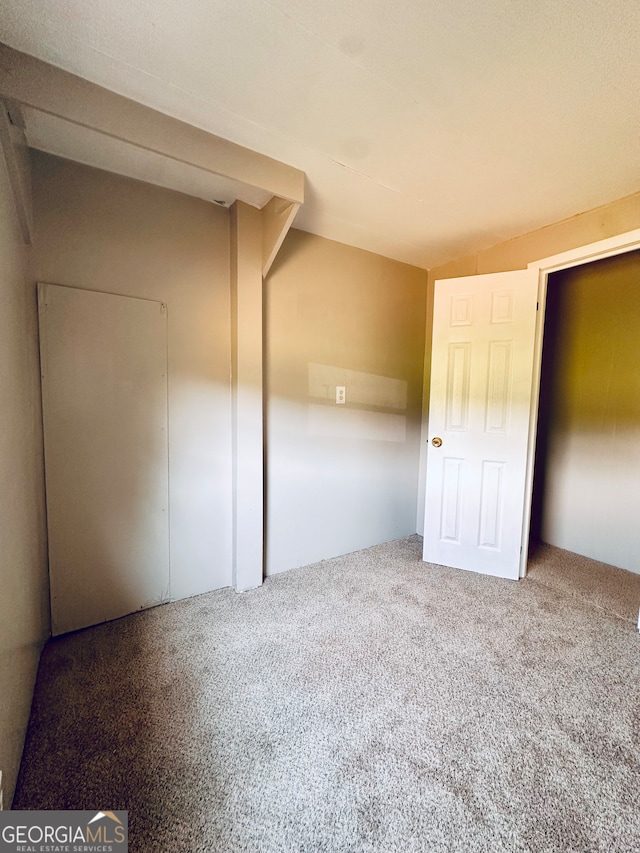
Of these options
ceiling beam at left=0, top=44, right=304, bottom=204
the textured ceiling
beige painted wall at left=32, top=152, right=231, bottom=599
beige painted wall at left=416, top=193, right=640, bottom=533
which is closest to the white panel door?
beige painted wall at left=416, top=193, right=640, bottom=533

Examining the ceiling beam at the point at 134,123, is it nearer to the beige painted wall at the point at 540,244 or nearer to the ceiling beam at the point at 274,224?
the ceiling beam at the point at 274,224

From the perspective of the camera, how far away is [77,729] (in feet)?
4.17

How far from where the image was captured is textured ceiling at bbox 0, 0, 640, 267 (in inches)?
41.5

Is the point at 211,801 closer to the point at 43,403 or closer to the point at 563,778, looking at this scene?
the point at 563,778

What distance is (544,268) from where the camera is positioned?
232 centimetres

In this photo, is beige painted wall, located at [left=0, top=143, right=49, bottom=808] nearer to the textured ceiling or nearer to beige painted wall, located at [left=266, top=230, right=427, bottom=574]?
the textured ceiling

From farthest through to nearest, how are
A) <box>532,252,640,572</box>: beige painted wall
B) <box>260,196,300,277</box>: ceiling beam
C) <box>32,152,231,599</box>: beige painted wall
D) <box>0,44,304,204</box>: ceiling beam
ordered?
<box>532,252,640,572</box>: beige painted wall, <box>260,196,300,277</box>: ceiling beam, <box>32,152,231,599</box>: beige painted wall, <box>0,44,304,204</box>: ceiling beam

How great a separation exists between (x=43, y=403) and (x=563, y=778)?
2.58m

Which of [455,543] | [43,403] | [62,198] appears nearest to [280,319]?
[62,198]

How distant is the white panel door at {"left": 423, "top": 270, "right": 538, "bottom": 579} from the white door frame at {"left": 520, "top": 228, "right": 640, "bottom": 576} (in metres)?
0.07

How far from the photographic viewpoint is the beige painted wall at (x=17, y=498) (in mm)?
1017

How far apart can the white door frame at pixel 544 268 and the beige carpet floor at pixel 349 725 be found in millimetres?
724

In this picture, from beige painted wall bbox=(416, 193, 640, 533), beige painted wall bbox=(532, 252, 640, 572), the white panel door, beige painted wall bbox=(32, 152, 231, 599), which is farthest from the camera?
beige painted wall bbox=(532, 252, 640, 572)

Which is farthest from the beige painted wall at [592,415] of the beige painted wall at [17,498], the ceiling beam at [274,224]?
the beige painted wall at [17,498]
